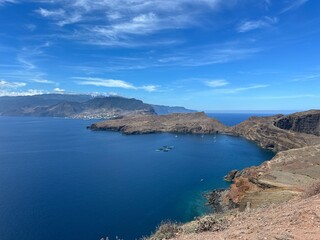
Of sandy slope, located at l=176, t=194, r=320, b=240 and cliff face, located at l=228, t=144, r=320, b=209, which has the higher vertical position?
sandy slope, located at l=176, t=194, r=320, b=240

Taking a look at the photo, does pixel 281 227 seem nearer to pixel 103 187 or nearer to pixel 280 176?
pixel 280 176

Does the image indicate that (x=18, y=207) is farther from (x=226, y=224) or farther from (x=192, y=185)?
(x=226, y=224)

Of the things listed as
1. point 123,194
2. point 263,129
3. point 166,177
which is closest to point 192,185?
point 166,177

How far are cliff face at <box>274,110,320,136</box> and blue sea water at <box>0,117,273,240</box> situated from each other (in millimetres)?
37580

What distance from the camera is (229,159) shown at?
122 metres

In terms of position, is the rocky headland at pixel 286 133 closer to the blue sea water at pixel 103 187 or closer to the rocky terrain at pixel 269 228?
the blue sea water at pixel 103 187

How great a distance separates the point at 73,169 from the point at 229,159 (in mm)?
57403

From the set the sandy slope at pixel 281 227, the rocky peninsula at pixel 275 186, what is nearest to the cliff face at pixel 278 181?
the rocky peninsula at pixel 275 186

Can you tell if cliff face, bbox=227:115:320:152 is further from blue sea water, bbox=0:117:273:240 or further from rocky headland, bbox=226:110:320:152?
blue sea water, bbox=0:117:273:240

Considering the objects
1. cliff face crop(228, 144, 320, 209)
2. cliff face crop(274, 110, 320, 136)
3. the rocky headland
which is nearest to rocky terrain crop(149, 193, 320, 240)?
cliff face crop(228, 144, 320, 209)

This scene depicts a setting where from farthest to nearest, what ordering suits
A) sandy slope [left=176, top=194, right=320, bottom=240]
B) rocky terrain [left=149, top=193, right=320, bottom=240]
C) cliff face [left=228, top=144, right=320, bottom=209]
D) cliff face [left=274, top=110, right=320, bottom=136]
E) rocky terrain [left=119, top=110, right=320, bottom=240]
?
cliff face [left=274, top=110, right=320, bottom=136]
cliff face [left=228, top=144, right=320, bottom=209]
rocky terrain [left=119, top=110, right=320, bottom=240]
rocky terrain [left=149, top=193, right=320, bottom=240]
sandy slope [left=176, top=194, right=320, bottom=240]

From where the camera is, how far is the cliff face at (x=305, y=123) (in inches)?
6540

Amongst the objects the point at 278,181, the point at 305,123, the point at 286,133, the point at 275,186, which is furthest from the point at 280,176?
the point at 305,123

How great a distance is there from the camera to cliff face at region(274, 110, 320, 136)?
16612cm
